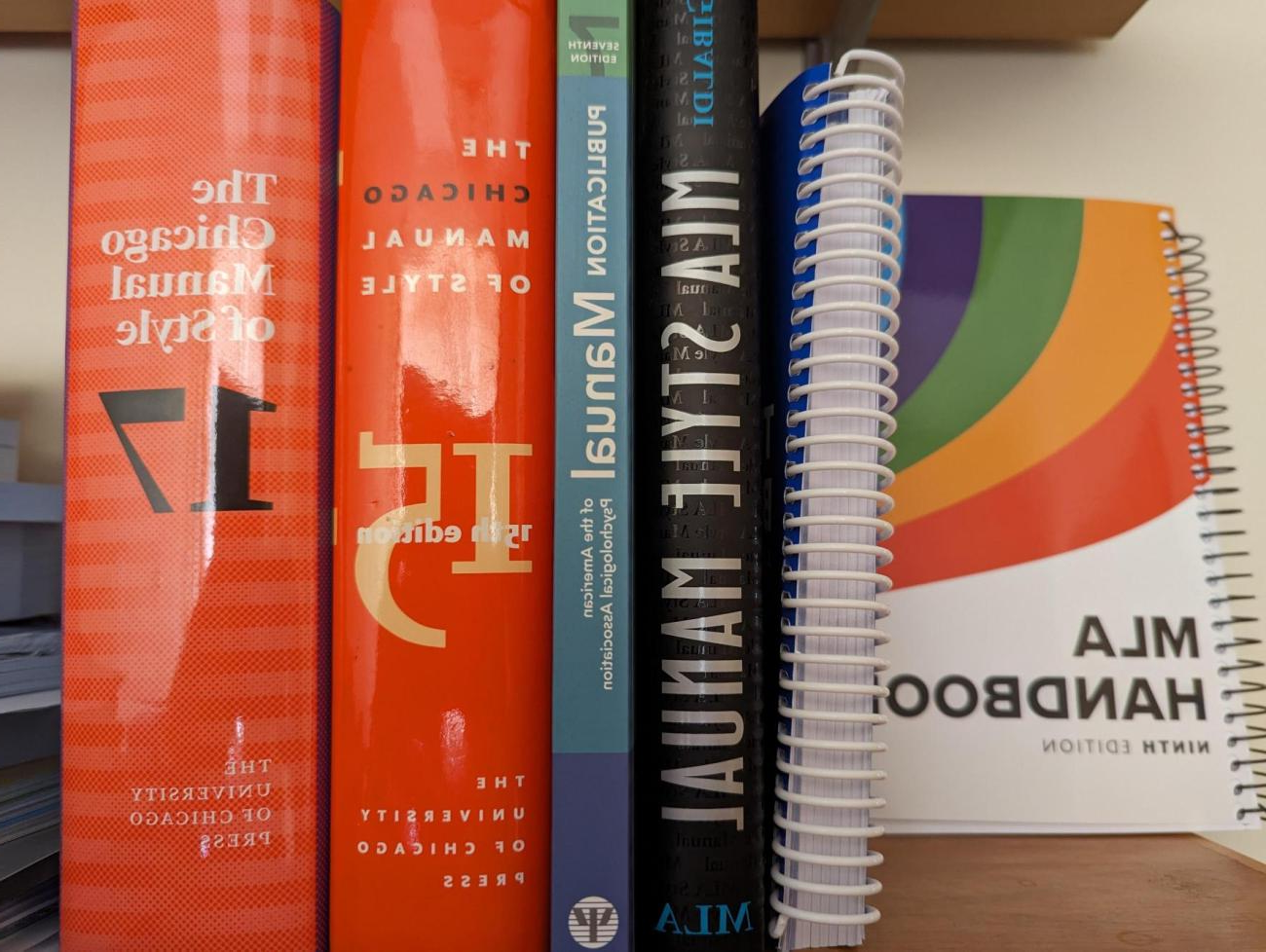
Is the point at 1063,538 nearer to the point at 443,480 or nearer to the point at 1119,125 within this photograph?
the point at 1119,125

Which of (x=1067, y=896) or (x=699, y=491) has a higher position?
(x=699, y=491)

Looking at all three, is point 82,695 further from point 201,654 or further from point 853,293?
point 853,293

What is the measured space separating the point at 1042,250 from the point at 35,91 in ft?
2.36

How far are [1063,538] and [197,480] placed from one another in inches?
21.1

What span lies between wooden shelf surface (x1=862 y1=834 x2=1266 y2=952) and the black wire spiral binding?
0.28 feet

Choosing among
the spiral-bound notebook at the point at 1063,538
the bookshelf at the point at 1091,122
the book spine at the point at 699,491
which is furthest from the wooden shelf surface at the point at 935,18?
the book spine at the point at 699,491

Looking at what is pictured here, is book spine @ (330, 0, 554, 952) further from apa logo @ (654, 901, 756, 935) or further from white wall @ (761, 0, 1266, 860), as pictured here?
white wall @ (761, 0, 1266, 860)

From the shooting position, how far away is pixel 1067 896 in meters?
0.50

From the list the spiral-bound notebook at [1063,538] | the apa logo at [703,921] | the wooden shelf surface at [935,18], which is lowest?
the apa logo at [703,921]

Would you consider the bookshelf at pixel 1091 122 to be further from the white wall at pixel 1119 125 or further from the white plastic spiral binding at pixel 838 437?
the white plastic spiral binding at pixel 838 437

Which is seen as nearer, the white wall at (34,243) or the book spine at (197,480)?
the book spine at (197,480)

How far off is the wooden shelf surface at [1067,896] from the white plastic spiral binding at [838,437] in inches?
2.1

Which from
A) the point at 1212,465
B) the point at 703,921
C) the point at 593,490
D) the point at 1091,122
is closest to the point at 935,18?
the point at 1091,122

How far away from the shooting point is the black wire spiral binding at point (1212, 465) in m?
0.63
